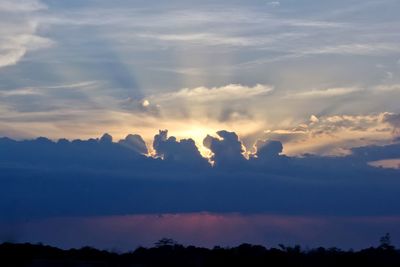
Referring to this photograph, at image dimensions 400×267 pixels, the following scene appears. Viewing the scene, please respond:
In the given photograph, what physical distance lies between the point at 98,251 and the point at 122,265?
14.4m

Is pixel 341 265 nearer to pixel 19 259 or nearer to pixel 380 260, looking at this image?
pixel 380 260

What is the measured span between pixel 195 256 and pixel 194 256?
0.20 ft

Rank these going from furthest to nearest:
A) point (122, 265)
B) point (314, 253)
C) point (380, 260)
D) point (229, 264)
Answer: point (314, 253) < point (380, 260) < point (229, 264) < point (122, 265)

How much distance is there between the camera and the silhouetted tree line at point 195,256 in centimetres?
5675

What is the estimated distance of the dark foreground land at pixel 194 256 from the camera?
56.7m

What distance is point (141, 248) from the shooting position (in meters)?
68.7

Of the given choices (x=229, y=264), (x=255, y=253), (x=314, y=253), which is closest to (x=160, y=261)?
(x=229, y=264)

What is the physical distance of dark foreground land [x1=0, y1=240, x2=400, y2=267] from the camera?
56719 millimetres

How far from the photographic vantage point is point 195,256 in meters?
60.5

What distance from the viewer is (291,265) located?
57031mm

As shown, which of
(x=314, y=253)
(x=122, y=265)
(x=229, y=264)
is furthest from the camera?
(x=314, y=253)

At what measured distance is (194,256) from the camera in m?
60.5

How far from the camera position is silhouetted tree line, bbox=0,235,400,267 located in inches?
2234

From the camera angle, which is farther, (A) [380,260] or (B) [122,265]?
(A) [380,260]
